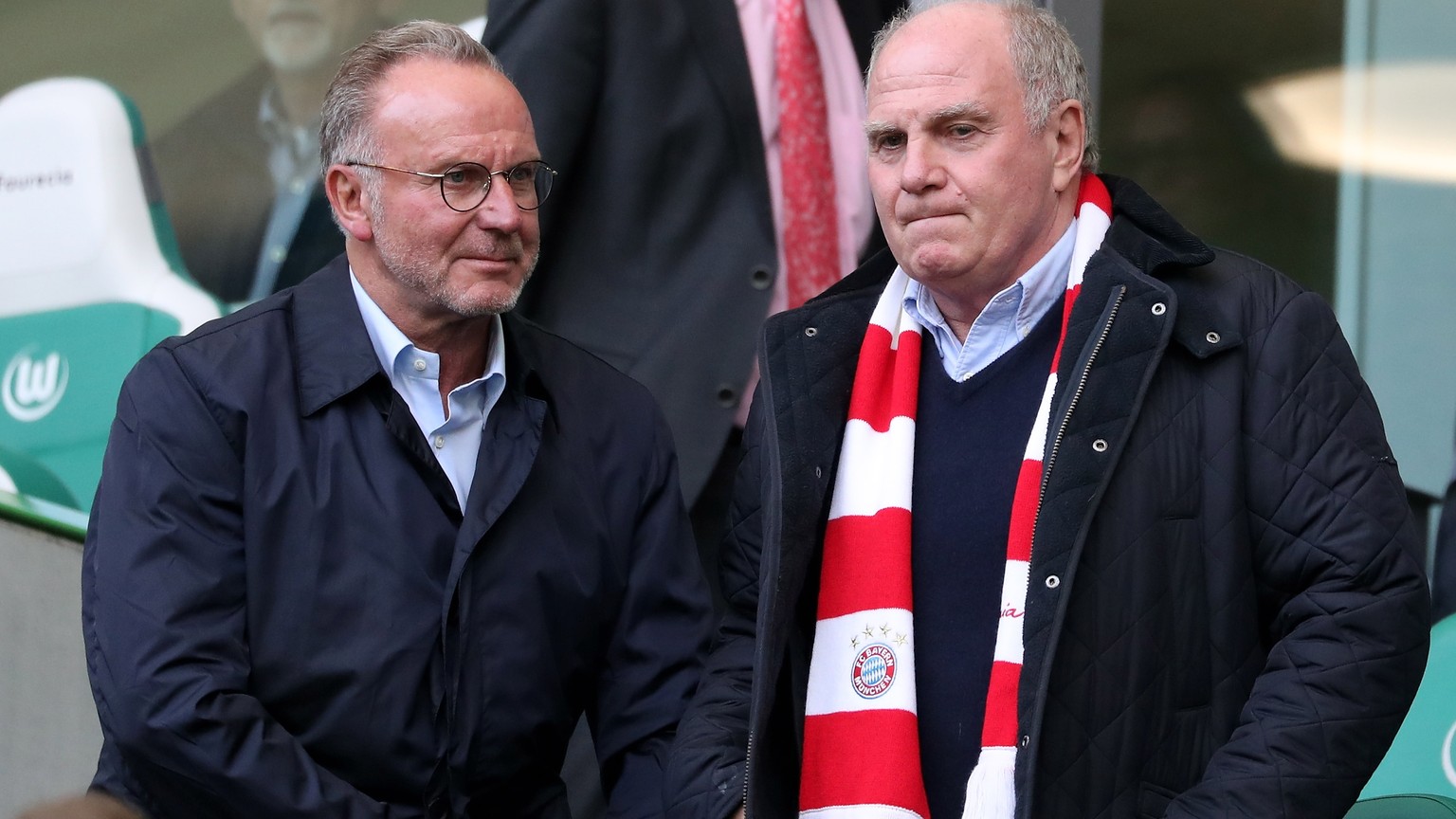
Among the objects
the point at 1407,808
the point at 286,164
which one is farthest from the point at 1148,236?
the point at 286,164

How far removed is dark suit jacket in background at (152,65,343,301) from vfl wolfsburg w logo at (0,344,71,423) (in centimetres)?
38

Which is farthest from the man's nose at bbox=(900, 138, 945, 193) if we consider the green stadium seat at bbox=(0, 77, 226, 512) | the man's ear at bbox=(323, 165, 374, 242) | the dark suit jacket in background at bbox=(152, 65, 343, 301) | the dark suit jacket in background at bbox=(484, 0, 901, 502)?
the green stadium seat at bbox=(0, 77, 226, 512)

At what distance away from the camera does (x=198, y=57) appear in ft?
12.9

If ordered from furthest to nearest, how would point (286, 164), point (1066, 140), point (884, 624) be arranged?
point (286, 164), point (1066, 140), point (884, 624)

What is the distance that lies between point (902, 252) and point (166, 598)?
1156 mm

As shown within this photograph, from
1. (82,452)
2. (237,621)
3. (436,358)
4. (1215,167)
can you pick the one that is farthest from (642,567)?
(1215,167)

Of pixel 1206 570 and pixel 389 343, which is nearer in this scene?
pixel 1206 570

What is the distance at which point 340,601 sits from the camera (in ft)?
8.52

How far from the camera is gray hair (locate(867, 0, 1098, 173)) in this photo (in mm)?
2477

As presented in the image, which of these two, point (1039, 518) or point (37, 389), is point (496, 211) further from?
point (37, 389)

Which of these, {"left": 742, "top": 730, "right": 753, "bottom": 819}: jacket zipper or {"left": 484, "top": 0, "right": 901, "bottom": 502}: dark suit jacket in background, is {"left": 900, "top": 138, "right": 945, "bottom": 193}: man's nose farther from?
{"left": 484, "top": 0, "right": 901, "bottom": 502}: dark suit jacket in background

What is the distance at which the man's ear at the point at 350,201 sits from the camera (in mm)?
2785

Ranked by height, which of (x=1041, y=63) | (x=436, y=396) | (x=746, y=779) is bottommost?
(x=746, y=779)

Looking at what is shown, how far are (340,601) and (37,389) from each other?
69.2 inches
